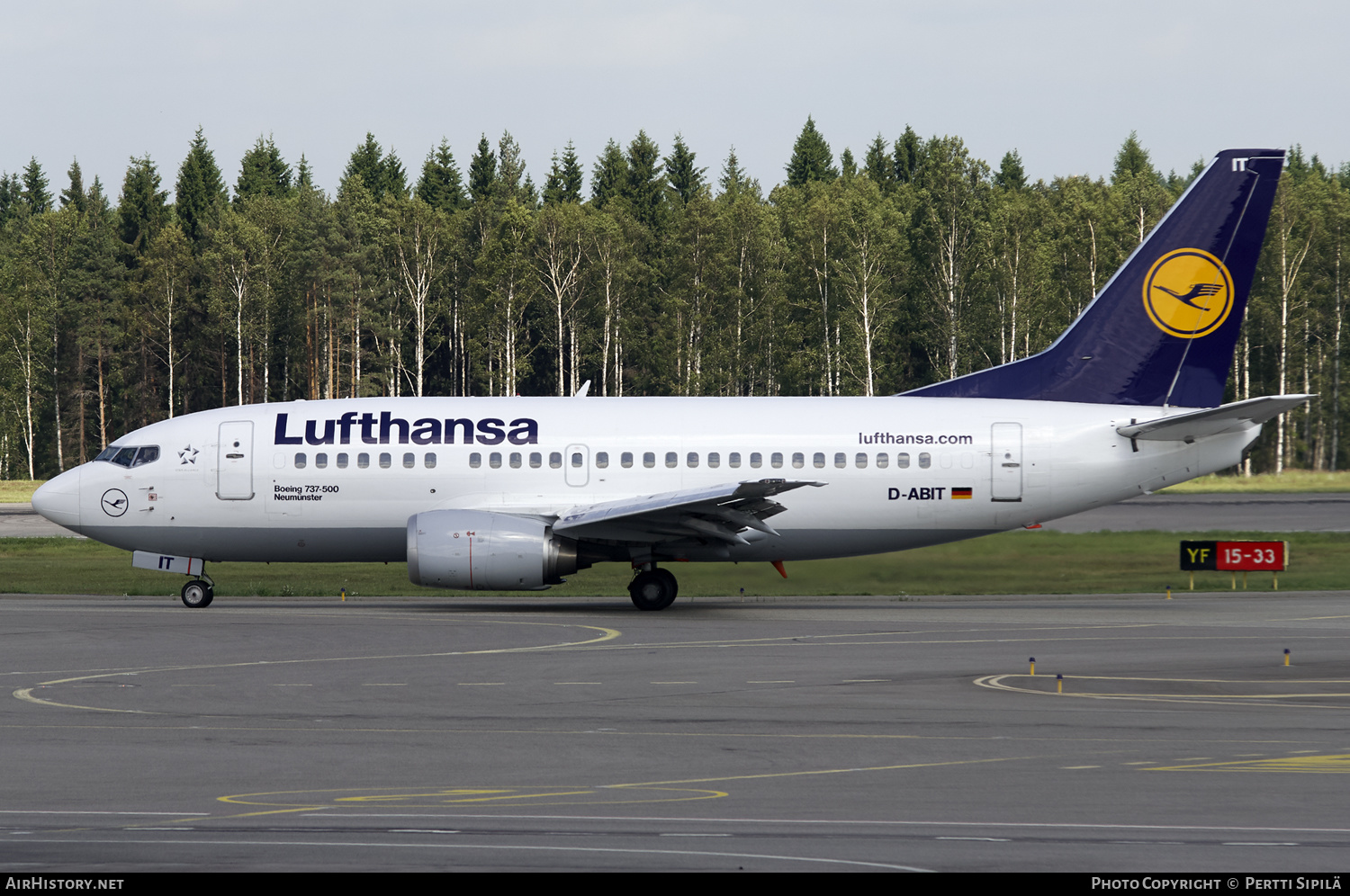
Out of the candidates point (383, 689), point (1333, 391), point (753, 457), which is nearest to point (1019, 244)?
point (1333, 391)

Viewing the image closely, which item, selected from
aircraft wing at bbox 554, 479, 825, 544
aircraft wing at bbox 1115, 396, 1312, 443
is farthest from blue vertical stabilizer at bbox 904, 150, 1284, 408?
aircraft wing at bbox 554, 479, 825, 544

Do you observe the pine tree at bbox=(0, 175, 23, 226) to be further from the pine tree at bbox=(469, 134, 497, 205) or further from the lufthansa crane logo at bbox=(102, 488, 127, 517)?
the lufthansa crane logo at bbox=(102, 488, 127, 517)

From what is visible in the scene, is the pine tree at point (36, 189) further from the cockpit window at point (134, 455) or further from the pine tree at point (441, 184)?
the cockpit window at point (134, 455)

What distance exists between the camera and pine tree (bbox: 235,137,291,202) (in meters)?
128

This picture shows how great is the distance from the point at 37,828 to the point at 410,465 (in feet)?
65.1

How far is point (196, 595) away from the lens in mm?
30484

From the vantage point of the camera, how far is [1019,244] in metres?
91.3

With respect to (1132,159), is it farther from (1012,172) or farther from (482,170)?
(482,170)

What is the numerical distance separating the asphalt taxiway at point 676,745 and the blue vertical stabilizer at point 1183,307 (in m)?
6.28

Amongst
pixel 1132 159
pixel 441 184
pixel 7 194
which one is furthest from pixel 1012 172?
pixel 7 194

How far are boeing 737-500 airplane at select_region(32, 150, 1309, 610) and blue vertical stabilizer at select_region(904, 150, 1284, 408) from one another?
5cm

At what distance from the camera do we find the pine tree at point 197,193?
11888 centimetres

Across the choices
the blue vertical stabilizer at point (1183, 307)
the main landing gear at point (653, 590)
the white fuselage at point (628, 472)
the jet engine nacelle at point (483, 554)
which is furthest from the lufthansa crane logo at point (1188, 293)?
the jet engine nacelle at point (483, 554)

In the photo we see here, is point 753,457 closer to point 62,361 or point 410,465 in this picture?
point 410,465
